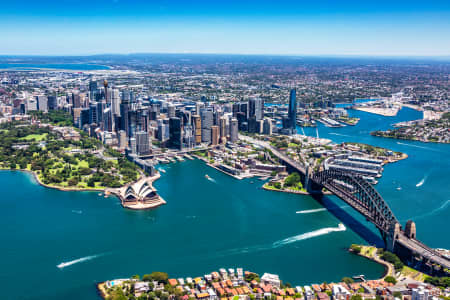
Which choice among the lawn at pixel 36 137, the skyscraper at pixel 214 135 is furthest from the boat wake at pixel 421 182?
the lawn at pixel 36 137

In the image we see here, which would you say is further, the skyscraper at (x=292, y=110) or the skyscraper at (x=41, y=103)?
the skyscraper at (x=41, y=103)

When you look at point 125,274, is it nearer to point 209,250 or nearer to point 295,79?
point 209,250

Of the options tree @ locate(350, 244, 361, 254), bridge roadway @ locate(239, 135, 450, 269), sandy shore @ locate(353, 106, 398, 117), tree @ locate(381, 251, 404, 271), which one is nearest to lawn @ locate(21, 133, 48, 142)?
bridge roadway @ locate(239, 135, 450, 269)

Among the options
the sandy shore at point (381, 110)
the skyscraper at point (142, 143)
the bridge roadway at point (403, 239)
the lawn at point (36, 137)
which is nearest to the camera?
the bridge roadway at point (403, 239)

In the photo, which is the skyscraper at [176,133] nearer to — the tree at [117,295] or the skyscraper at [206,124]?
the skyscraper at [206,124]

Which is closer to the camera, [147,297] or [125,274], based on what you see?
[147,297]

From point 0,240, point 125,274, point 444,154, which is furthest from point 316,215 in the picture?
point 444,154

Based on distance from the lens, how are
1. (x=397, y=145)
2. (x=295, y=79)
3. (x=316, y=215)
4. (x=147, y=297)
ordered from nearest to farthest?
(x=147, y=297) < (x=316, y=215) < (x=397, y=145) < (x=295, y=79)

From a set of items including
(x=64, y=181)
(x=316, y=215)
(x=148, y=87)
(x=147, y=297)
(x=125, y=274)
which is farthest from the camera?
(x=148, y=87)
